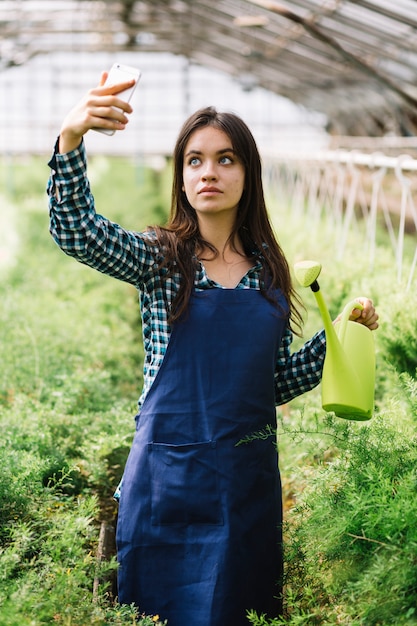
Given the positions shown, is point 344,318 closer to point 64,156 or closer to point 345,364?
point 345,364

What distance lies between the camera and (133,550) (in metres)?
2.00

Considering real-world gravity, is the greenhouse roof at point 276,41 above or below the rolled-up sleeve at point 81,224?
above

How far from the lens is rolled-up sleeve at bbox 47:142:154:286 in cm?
180

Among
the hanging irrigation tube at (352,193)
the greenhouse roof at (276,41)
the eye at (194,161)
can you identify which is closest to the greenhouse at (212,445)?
the eye at (194,161)

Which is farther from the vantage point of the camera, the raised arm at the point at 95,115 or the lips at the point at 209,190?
the lips at the point at 209,190

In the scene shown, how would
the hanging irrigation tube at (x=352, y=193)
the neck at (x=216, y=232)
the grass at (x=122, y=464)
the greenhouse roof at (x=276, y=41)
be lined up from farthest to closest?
the greenhouse roof at (x=276, y=41), the hanging irrigation tube at (x=352, y=193), the neck at (x=216, y=232), the grass at (x=122, y=464)

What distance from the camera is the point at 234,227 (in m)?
2.21

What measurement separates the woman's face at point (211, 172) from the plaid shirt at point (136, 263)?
15cm

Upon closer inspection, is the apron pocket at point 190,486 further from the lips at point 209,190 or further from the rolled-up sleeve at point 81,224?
the lips at point 209,190

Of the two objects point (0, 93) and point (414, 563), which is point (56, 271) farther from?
point (0, 93)

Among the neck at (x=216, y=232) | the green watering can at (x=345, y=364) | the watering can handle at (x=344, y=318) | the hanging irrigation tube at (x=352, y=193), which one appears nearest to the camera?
the green watering can at (x=345, y=364)

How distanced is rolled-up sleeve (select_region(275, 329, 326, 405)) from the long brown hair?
7cm

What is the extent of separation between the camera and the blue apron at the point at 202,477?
1961 millimetres

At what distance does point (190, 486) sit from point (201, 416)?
6.2 inches
